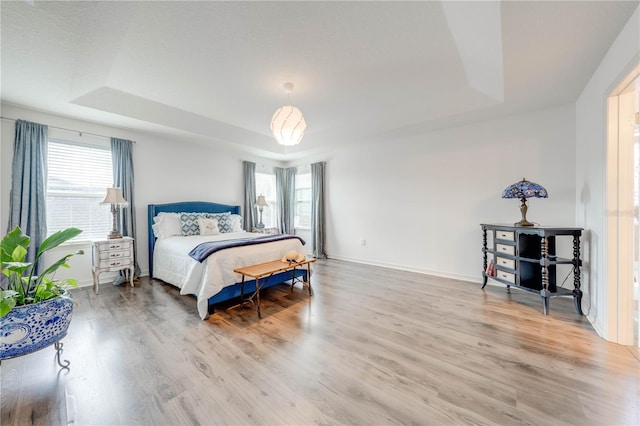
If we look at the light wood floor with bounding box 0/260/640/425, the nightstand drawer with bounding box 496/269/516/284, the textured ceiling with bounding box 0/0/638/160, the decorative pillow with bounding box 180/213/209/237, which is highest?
the textured ceiling with bounding box 0/0/638/160

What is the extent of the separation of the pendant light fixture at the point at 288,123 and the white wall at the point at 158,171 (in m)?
2.78

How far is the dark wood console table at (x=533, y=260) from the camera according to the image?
8.56 feet

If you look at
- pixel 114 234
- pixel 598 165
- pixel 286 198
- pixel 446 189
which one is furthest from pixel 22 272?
pixel 286 198

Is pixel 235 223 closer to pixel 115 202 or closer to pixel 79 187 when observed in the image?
pixel 115 202

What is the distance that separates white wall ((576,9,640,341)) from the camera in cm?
180

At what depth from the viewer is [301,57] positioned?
7.76 feet

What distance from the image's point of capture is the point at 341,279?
399 centimetres

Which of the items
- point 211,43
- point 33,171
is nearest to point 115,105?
point 33,171

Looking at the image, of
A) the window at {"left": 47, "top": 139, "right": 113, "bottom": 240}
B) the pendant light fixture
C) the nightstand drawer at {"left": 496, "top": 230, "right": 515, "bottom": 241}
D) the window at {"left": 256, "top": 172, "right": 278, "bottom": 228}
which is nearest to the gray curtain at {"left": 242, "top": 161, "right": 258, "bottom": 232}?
the window at {"left": 256, "top": 172, "right": 278, "bottom": 228}

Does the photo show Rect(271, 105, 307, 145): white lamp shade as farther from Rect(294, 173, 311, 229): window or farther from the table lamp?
Rect(294, 173, 311, 229): window

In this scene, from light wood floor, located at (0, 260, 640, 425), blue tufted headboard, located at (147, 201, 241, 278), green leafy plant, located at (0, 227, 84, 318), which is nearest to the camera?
light wood floor, located at (0, 260, 640, 425)

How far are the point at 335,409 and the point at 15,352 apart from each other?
196cm

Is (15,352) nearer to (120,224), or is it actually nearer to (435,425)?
(435,425)

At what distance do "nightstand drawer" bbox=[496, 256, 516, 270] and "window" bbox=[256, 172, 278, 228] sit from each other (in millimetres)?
4622
